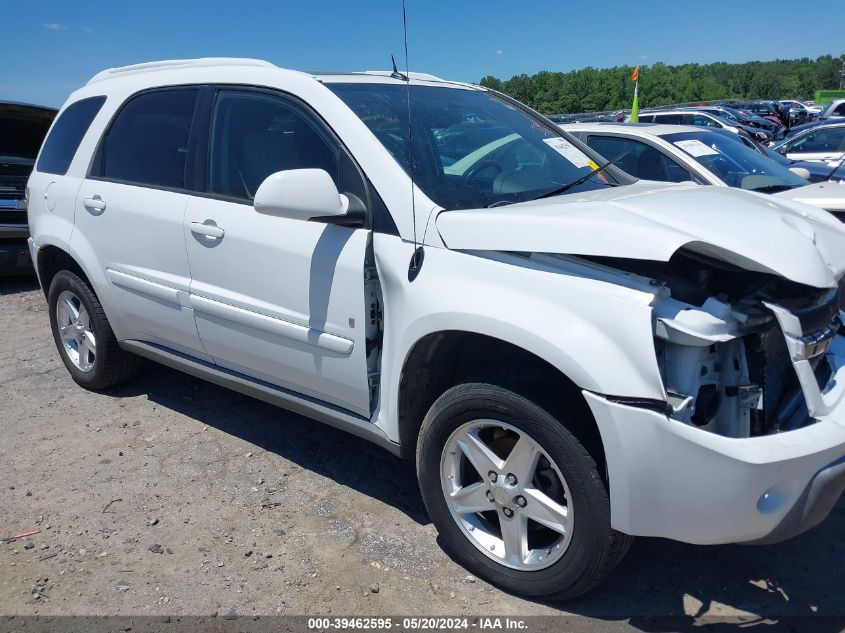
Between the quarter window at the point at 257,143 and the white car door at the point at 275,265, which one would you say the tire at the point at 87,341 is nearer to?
the white car door at the point at 275,265

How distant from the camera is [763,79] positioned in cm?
8925

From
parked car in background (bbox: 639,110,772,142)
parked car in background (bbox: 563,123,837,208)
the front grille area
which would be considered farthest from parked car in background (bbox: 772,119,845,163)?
the front grille area

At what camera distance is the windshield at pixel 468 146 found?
9.59ft

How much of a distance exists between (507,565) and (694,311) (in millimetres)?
1159

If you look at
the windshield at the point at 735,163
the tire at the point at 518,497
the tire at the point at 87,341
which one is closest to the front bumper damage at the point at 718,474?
the tire at the point at 518,497

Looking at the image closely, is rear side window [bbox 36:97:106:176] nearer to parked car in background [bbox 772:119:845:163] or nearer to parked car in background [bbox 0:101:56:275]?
parked car in background [bbox 0:101:56:275]

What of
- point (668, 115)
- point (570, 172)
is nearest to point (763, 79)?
point (668, 115)

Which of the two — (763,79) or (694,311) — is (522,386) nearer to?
(694,311)

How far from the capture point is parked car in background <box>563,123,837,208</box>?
5941mm

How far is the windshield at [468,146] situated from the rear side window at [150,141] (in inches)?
38.9

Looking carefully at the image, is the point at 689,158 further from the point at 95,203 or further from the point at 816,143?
the point at 816,143

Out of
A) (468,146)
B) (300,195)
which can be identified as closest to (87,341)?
(300,195)

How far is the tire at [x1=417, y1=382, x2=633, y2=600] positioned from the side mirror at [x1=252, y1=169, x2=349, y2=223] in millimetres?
856

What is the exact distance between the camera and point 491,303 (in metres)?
2.42
